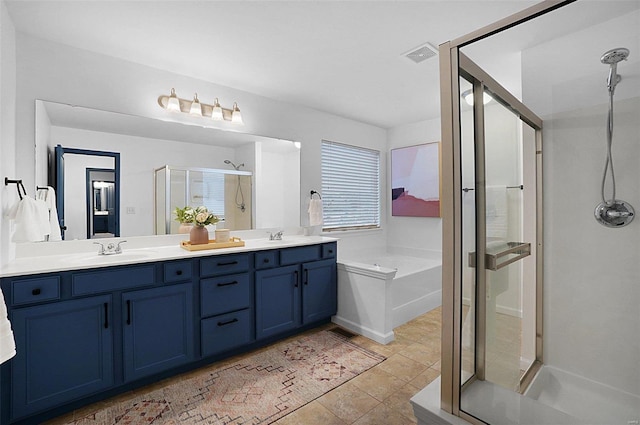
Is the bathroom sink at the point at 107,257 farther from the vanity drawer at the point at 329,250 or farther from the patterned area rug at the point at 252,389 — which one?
the vanity drawer at the point at 329,250

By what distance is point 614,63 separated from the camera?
1488 mm

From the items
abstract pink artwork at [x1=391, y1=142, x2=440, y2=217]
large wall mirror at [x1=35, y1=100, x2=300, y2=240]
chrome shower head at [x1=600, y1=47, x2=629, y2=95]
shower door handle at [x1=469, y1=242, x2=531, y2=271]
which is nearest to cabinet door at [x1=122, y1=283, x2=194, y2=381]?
large wall mirror at [x1=35, y1=100, x2=300, y2=240]

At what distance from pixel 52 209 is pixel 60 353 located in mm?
965

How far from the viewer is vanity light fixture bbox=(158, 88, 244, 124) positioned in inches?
103

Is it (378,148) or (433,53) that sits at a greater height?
(433,53)

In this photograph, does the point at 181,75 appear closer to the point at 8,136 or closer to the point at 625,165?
the point at 8,136

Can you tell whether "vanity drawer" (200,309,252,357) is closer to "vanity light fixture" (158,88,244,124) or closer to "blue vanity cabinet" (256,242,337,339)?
"blue vanity cabinet" (256,242,337,339)

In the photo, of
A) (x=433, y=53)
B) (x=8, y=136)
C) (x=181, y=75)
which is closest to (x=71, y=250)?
(x=8, y=136)

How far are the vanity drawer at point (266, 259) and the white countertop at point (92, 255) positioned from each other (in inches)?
2.1

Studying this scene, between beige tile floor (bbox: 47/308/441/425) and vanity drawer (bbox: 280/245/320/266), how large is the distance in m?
0.86

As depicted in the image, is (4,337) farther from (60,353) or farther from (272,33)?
(272,33)

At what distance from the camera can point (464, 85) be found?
1.26 meters

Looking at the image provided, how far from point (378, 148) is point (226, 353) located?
3369mm

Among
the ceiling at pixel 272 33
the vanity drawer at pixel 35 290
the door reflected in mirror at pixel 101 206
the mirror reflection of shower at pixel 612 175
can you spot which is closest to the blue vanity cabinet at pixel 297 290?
the door reflected in mirror at pixel 101 206
